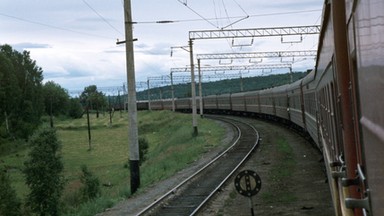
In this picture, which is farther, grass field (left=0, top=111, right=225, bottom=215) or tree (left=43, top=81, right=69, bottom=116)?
tree (left=43, top=81, right=69, bottom=116)

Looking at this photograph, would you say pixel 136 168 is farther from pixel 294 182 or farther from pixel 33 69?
pixel 33 69

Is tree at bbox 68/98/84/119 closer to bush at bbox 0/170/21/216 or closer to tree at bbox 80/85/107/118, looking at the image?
tree at bbox 80/85/107/118

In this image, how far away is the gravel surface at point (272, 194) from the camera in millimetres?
14000

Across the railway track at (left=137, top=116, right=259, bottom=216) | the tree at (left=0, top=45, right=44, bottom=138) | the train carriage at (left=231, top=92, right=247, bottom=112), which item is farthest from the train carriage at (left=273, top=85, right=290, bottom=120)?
the tree at (left=0, top=45, right=44, bottom=138)

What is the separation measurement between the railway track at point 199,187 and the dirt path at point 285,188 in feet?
1.39

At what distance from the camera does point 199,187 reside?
18312 millimetres

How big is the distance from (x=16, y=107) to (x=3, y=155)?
9.75 metres

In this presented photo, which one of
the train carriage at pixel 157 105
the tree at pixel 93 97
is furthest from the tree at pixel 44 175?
the tree at pixel 93 97

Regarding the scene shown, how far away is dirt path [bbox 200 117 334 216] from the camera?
45.8 feet

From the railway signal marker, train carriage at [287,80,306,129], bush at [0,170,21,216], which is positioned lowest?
bush at [0,170,21,216]

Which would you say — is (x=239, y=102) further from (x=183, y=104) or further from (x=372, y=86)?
(x=372, y=86)

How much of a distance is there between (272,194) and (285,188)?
1.04 m

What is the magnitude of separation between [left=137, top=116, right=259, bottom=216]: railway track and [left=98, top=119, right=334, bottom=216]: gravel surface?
399mm

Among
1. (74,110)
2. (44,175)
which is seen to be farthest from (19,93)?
(74,110)
